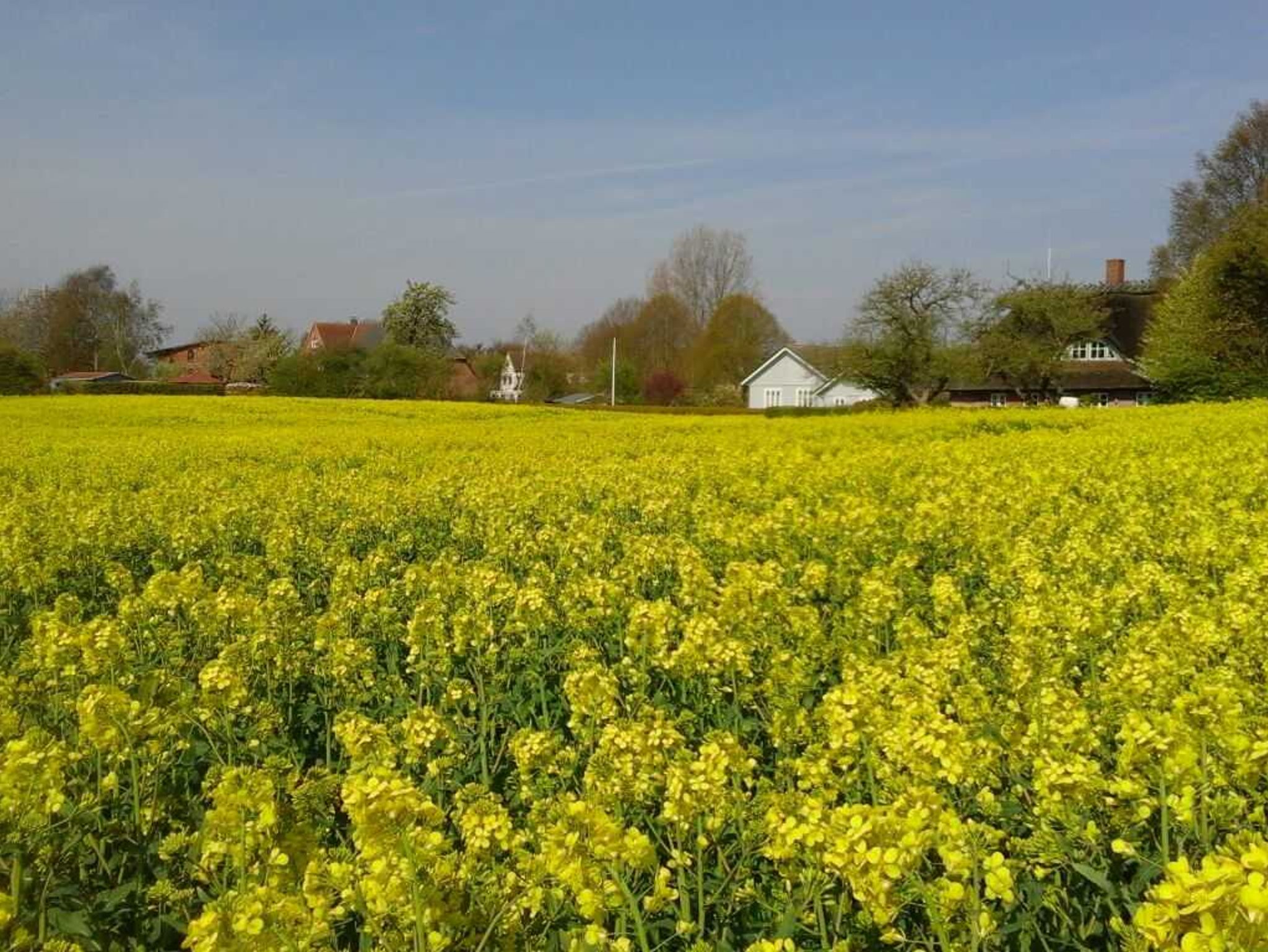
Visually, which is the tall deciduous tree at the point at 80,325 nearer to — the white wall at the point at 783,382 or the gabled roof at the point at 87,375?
the gabled roof at the point at 87,375

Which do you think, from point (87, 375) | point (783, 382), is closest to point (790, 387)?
point (783, 382)

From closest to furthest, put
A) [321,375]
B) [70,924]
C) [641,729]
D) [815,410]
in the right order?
1. [70,924]
2. [641,729]
3. [815,410]
4. [321,375]

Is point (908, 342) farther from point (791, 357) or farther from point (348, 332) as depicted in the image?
point (348, 332)

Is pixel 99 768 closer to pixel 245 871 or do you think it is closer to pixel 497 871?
pixel 245 871

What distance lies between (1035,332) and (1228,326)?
12.8m

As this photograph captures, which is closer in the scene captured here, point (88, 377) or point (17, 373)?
point (17, 373)

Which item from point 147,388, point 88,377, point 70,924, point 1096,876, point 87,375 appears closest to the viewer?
point 70,924

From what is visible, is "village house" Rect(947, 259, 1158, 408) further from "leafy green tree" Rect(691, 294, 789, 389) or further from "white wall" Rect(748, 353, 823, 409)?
"leafy green tree" Rect(691, 294, 789, 389)

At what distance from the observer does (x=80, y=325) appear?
95625 mm

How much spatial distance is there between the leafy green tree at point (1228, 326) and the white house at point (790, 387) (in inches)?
1051

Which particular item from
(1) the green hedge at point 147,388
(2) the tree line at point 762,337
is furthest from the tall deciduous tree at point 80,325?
(1) the green hedge at point 147,388

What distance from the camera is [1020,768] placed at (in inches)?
130

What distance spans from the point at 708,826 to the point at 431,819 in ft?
2.58

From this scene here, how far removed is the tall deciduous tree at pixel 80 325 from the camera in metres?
94.9
